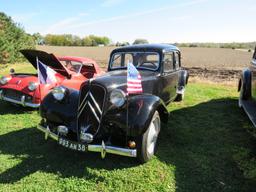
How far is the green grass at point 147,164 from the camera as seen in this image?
376cm

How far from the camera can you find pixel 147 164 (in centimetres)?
430

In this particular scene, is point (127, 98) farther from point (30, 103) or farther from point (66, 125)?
point (30, 103)

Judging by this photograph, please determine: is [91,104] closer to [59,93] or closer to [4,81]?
[59,93]

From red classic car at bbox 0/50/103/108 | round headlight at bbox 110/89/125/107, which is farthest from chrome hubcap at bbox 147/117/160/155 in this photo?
red classic car at bbox 0/50/103/108

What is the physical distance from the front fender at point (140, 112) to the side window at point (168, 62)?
6.70 feet

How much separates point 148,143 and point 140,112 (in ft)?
1.85

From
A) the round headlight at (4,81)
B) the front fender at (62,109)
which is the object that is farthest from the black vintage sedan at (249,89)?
the round headlight at (4,81)

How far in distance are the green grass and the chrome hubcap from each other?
0.57 feet

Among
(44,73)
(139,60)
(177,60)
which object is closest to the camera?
(44,73)

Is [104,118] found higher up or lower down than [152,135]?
higher up

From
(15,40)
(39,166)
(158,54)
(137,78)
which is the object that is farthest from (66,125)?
(15,40)

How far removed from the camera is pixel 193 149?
4922 mm

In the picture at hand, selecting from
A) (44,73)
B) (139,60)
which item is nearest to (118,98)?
(44,73)

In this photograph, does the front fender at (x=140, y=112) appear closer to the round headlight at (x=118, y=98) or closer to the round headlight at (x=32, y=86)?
the round headlight at (x=118, y=98)
